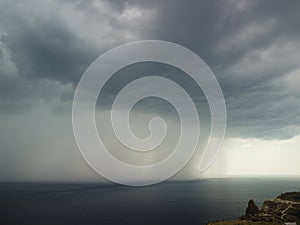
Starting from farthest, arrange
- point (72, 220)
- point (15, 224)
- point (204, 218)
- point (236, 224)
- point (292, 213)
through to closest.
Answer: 1. point (204, 218)
2. point (72, 220)
3. point (15, 224)
4. point (292, 213)
5. point (236, 224)

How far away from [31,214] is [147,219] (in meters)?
84.0

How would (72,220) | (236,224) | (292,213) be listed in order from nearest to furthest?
(236,224) < (292,213) < (72,220)

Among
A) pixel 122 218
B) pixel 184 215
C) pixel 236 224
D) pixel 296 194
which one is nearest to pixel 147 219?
pixel 122 218

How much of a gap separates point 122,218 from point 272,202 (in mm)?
97506

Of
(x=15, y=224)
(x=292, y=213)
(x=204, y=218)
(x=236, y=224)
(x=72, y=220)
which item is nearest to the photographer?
(x=236, y=224)

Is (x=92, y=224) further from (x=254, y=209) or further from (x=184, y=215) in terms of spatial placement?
(x=254, y=209)

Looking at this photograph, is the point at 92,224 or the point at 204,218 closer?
the point at 92,224

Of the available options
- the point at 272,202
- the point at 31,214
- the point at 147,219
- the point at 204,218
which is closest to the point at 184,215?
the point at 204,218

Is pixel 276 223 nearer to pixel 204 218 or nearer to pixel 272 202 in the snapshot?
pixel 272 202

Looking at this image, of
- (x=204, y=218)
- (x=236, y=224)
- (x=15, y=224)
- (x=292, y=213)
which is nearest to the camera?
(x=236, y=224)

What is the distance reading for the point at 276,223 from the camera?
437ft

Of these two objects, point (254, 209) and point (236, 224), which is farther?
point (254, 209)

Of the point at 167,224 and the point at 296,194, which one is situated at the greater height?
the point at 296,194

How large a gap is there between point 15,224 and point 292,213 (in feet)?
523
